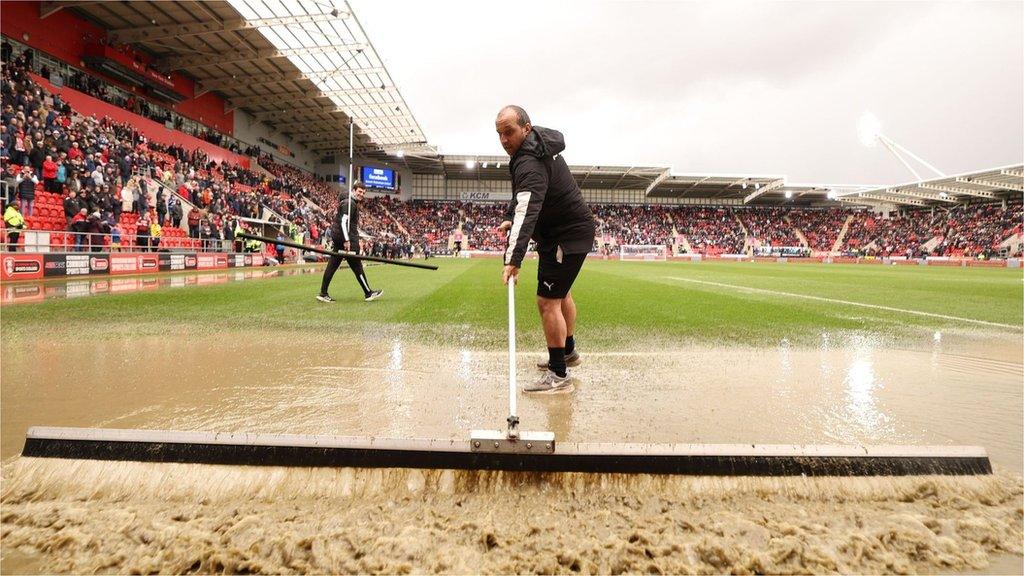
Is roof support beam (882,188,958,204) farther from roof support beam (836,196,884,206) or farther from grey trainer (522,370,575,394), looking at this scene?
grey trainer (522,370,575,394)

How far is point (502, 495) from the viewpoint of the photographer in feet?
6.56

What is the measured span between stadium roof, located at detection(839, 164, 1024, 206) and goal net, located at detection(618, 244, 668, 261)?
22886mm

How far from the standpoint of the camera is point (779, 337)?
5387 millimetres

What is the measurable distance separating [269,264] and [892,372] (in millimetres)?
24975

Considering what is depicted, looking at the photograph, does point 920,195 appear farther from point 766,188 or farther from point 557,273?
point 557,273

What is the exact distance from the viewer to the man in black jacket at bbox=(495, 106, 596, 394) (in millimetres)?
3164

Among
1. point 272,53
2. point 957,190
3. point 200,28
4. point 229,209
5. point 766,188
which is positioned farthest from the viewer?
point 766,188

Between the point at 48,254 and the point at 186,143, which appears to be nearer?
the point at 48,254

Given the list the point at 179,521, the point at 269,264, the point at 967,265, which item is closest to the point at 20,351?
the point at 179,521

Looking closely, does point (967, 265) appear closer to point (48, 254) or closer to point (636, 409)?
point (636, 409)

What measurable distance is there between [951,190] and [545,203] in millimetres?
59139

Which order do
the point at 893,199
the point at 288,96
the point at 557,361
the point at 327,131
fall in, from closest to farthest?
the point at 557,361
the point at 288,96
the point at 327,131
the point at 893,199

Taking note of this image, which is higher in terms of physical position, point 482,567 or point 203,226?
point 203,226

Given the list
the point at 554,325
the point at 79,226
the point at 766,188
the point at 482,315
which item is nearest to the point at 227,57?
the point at 79,226
